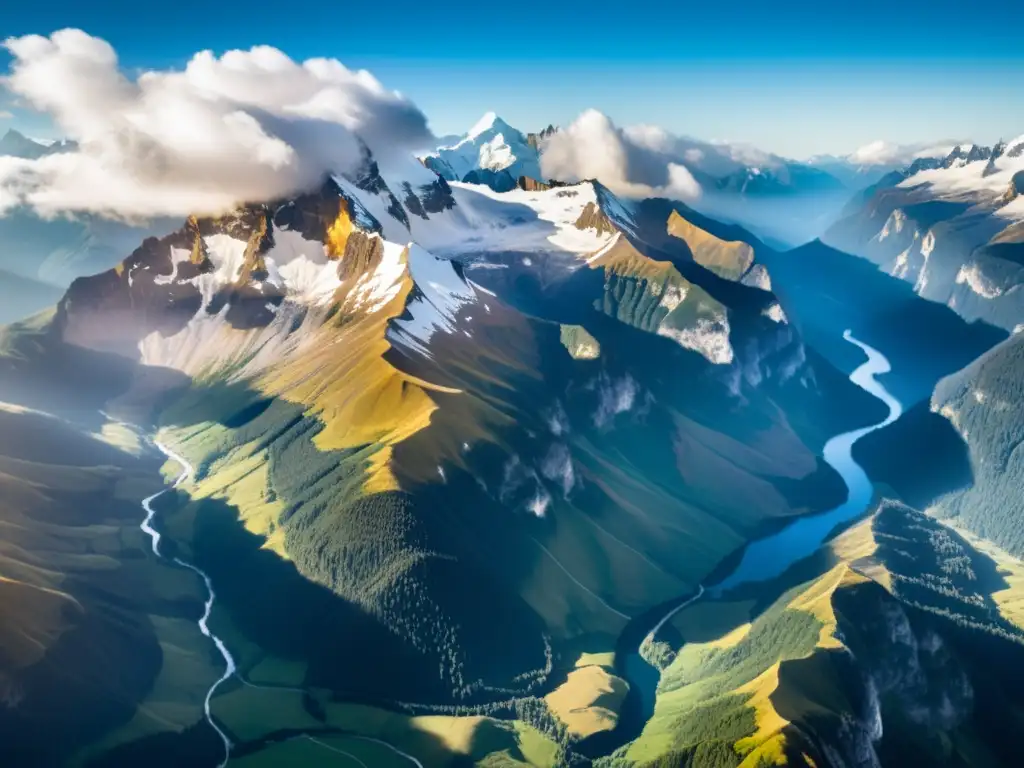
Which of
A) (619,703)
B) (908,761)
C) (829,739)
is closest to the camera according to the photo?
(829,739)

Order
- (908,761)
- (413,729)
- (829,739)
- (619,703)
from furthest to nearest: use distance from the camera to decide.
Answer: (619,703), (413,729), (908,761), (829,739)

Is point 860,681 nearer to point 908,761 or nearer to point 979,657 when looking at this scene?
point 908,761

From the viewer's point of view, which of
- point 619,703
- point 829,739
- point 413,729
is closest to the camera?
point 829,739

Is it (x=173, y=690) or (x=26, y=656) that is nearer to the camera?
(x=26, y=656)

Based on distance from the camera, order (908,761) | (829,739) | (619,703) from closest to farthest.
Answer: (829,739) < (908,761) < (619,703)

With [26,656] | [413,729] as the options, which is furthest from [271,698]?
[26,656]

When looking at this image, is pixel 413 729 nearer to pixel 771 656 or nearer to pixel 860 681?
pixel 771 656

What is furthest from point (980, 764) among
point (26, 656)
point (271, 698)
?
point (26, 656)

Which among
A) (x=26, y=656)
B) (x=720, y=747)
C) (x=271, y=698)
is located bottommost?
(x=271, y=698)

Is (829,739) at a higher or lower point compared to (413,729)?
higher
